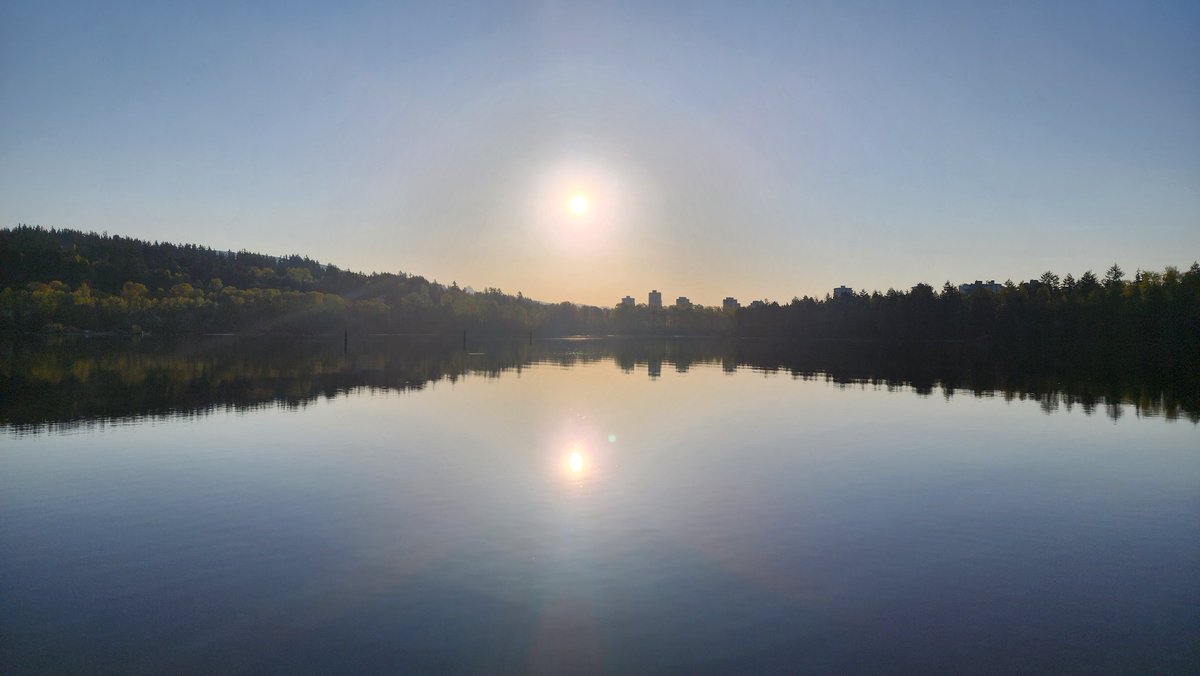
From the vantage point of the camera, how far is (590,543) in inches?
771

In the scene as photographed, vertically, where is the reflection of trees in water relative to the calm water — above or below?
above

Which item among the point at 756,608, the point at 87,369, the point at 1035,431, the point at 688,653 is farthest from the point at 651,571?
the point at 87,369

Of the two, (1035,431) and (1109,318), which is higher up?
(1109,318)

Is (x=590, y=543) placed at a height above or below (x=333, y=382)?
below

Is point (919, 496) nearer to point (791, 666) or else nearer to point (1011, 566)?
point (1011, 566)

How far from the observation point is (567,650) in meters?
13.1

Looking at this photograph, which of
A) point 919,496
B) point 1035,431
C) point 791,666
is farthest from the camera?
point 1035,431

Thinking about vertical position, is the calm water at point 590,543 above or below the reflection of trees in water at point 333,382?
below

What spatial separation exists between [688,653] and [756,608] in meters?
2.82

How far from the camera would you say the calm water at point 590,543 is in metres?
13.3

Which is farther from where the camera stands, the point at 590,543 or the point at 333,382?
the point at 333,382

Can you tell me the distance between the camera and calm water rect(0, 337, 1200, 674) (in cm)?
1330

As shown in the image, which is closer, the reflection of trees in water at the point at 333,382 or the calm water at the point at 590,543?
the calm water at the point at 590,543

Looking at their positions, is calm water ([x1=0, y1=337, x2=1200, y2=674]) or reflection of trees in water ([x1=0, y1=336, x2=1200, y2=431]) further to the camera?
reflection of trees in water ([x1=0, y1=336, x2=1200, y2=431])
